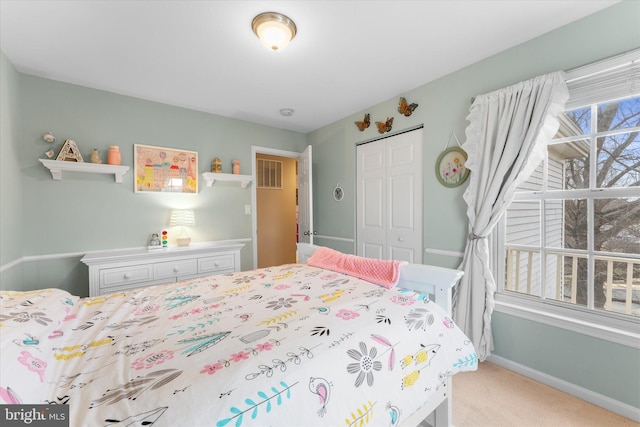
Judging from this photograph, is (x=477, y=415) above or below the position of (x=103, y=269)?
below

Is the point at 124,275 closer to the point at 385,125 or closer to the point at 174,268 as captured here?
the point at 174,268

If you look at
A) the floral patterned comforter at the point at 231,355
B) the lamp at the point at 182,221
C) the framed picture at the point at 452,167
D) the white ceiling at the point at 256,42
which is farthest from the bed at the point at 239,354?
the white ceiling at the point at 256,42

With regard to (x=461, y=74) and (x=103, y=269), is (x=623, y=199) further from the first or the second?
(x=103, y=269)

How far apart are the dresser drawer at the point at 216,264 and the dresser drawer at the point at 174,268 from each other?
0.22 feet

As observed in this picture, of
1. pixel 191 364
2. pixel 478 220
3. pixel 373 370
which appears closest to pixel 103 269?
pixel 191 364

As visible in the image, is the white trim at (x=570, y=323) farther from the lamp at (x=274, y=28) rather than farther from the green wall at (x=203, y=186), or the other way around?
the lamp at (x=274, y=28)

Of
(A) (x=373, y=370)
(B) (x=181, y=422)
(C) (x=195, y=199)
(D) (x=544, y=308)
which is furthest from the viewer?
(C) (x=195, y=199)

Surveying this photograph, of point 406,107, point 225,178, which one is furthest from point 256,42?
point 225,178

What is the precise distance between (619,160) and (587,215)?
1.31 feet

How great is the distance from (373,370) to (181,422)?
0.66m

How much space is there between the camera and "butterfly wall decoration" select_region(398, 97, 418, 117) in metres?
2.73

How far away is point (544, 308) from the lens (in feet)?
6.38

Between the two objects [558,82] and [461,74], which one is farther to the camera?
[461,74]

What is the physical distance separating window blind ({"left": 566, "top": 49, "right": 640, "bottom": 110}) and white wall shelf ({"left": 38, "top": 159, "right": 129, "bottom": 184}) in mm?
3916
